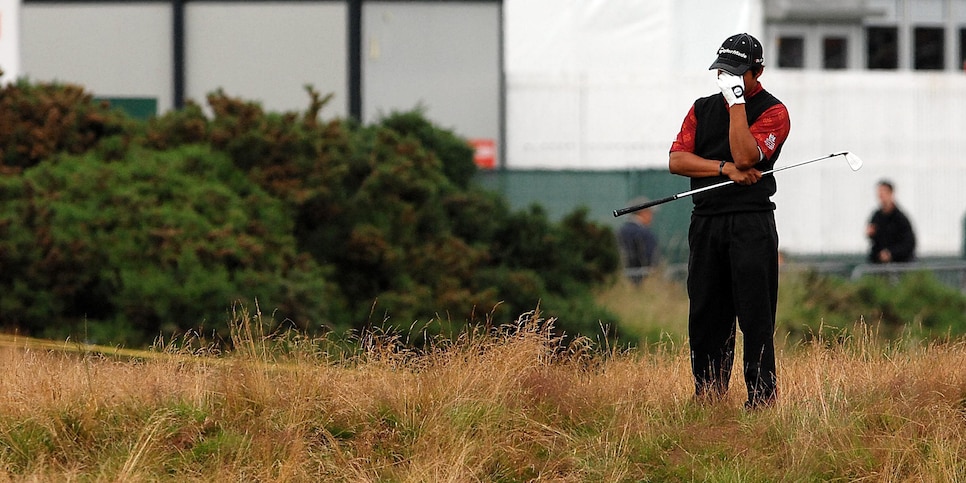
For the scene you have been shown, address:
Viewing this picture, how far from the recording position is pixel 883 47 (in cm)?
3039

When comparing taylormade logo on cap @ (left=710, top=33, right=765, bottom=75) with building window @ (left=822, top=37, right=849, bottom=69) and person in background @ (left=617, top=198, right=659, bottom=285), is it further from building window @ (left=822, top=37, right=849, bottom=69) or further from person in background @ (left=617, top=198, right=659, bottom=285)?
building window @ (left=822, top=37, right=849, bottom=69)

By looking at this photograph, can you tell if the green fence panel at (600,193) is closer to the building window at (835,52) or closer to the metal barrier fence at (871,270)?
the metal barrier fence at (871,270)

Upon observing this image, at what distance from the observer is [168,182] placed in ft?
39.3

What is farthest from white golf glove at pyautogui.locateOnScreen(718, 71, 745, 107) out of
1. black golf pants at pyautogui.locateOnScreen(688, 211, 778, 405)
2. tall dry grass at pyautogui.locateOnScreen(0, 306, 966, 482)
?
tall dry grass at pyautogui.locateOnScreen(0, 306, 966, 482)

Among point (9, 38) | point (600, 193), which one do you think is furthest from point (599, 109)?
point (9, 38)

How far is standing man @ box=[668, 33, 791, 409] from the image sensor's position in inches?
258

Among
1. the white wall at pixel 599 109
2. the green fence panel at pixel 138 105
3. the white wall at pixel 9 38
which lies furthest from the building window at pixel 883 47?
the white wall at pixel 9 38

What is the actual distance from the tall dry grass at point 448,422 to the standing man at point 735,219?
24 centimetres

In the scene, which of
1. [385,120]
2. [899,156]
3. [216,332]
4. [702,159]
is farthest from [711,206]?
[899,156]

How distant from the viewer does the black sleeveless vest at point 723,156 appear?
261 inches

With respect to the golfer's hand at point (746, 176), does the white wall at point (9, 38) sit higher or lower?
higher

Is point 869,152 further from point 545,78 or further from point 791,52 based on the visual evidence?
point 545,78

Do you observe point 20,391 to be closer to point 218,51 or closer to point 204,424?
point 204,424

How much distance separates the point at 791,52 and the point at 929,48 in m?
2.97
